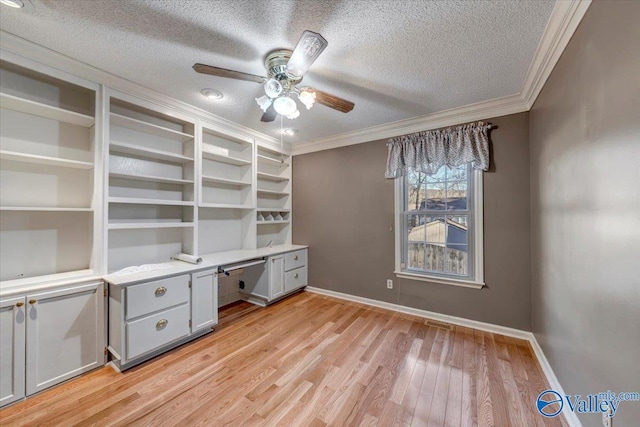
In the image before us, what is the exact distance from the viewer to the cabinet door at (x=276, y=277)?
10.7ft

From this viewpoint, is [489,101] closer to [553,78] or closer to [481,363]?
[553,78]

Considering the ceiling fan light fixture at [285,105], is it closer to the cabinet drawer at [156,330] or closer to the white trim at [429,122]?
the white trim at [429,122]

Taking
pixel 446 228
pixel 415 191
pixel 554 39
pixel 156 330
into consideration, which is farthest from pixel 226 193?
pixel 554 39

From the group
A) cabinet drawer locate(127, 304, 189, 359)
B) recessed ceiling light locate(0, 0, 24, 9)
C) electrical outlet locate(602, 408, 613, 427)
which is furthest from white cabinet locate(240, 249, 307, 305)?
electrical outlet locate(602, 408, 613, 427)

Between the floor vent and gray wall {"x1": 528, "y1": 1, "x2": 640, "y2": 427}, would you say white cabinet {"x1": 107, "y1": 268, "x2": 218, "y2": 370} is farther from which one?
gray wall {"x1": 528, "y1": 1, "x2": 640, "y2": 427}

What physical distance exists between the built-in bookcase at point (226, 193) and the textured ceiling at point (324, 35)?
0.92 meters

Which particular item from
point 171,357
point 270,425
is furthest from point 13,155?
point 270,425

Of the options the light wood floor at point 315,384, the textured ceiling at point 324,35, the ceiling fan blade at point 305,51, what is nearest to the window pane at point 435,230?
the light wood floor at point 315,384

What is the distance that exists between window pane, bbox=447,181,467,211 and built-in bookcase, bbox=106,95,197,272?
3.02m

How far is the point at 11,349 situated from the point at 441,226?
12.8 ft

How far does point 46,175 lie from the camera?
1955mm

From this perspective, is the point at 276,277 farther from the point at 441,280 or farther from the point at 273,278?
the point at 441,280

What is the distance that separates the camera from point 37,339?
1718mm

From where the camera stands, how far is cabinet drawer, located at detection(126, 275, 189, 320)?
6.46 feet
